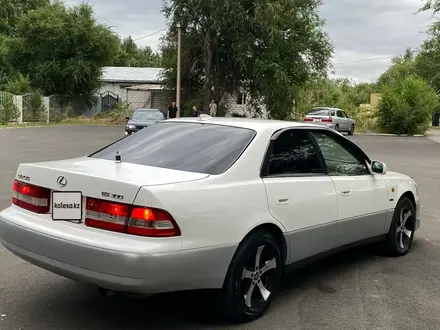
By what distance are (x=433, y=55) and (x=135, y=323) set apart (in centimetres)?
3763

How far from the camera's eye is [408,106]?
3269 cm

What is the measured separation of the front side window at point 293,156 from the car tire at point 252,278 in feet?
1.96

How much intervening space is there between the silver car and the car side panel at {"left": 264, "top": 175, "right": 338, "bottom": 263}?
2595cm

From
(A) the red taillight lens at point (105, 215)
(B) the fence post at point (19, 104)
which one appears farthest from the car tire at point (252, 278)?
(B) the fence post at point (19, 104)

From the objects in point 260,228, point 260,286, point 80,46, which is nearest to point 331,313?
point 260,286

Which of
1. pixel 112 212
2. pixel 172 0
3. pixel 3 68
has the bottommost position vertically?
pixel 112 212

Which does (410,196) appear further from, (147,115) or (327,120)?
(327,120)

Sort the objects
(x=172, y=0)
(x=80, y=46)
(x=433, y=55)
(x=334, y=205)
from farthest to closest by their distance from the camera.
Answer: (x=80, y=46)
(x=433, y=55)
(x=172, y=0)
(x=334, y=205)

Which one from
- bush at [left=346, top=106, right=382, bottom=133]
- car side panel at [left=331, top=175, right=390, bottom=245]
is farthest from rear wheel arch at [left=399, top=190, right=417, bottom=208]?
bush at [left=346, top=106, right=382, bottom=133]

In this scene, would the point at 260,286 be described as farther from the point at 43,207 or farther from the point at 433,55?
the point at 433,55

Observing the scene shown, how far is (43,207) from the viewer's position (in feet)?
12.6

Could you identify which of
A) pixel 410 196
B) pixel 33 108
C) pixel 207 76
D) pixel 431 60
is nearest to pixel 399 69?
pixel 431 60

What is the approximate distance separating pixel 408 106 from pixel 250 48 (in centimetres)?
1046

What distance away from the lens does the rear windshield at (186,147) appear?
13.1ft
